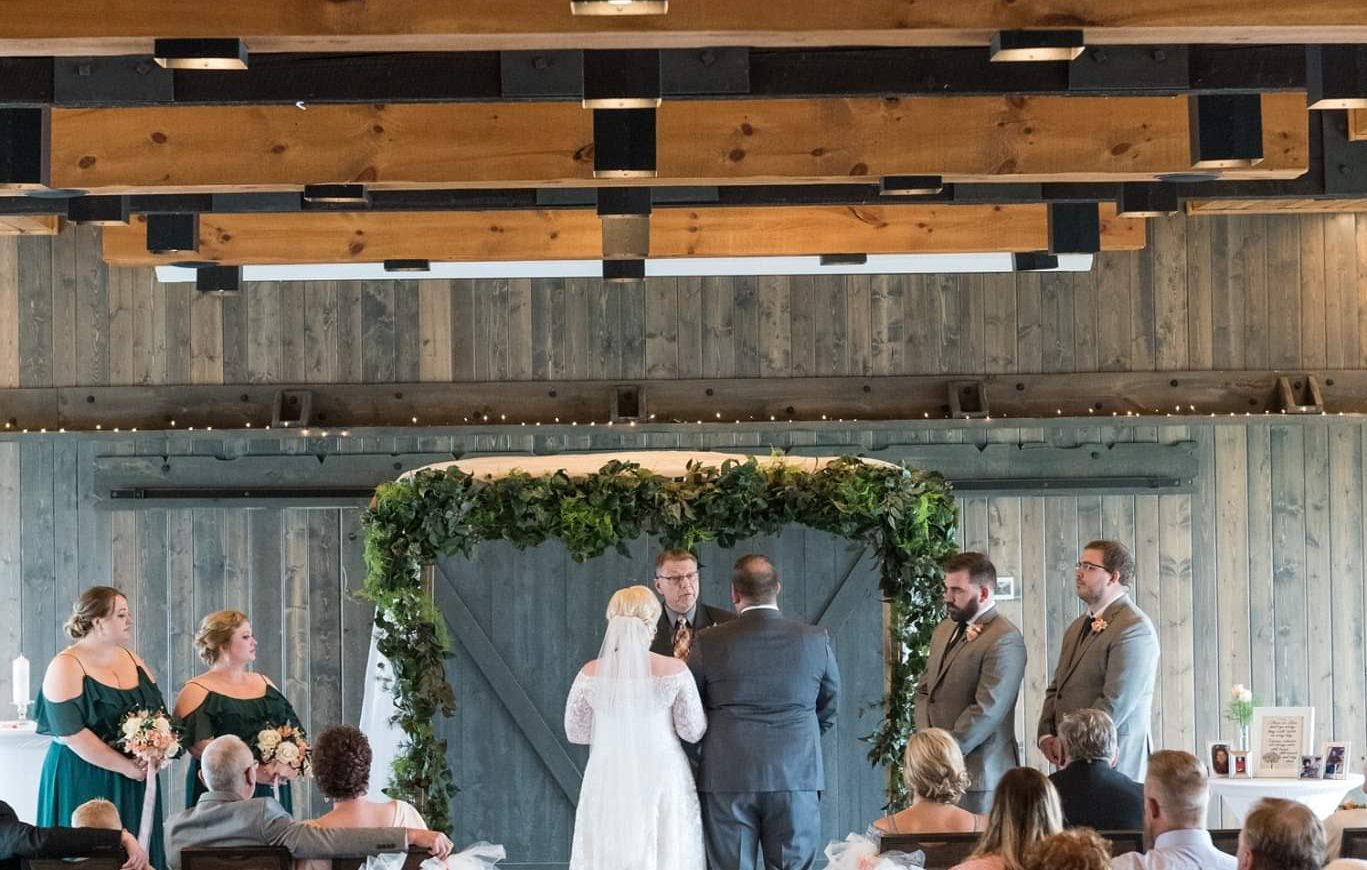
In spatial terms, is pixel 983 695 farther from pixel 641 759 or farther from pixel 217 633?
pixel 217 633

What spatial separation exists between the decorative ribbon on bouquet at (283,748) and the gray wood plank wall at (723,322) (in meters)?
3.80

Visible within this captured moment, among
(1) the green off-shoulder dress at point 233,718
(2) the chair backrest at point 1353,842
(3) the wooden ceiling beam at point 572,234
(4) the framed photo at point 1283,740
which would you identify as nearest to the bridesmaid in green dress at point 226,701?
(1) the green off-shoulder dress at point 233,718

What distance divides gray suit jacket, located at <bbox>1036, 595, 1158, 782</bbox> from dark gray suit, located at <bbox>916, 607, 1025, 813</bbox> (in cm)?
32

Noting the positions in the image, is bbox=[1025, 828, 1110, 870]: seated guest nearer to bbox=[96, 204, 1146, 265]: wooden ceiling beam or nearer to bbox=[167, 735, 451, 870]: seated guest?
bbox=[167, 735, 451, 870]: seated guest

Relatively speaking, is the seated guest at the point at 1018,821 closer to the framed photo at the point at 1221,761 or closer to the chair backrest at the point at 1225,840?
the chair backrest at the point at 1225,840

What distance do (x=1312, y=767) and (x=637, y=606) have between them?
3.23 meters

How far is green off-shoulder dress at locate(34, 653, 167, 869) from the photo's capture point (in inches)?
251

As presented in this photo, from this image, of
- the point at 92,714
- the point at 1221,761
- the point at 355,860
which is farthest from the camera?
the point at 1221,761

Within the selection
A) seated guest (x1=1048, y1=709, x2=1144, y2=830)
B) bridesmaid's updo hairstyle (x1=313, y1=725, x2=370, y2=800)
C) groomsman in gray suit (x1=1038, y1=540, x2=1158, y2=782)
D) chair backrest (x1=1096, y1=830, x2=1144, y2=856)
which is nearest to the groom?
groomsman in gray suit (x1=1038, y1=540, x2=1158, y2=782)

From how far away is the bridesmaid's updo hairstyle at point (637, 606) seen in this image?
261 inches

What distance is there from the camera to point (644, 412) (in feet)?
32.0

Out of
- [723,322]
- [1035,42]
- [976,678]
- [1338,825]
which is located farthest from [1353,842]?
[723,322]

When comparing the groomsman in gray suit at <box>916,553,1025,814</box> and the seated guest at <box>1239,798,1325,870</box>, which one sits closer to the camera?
the seated guest at <box>1239,798,1325,870</box>

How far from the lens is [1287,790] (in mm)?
7539
